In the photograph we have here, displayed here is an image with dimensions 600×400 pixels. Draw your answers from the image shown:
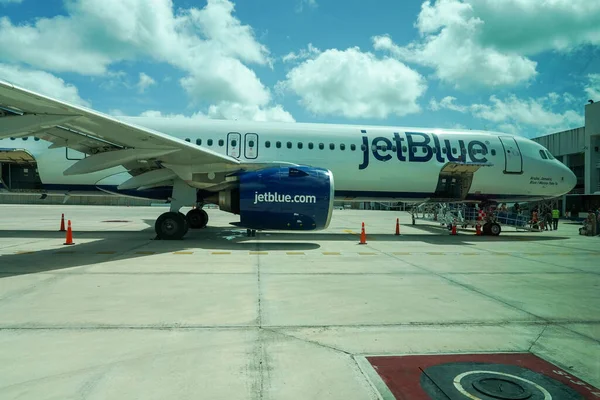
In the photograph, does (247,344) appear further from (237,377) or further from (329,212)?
(329,212)

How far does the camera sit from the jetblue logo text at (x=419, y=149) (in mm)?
13260

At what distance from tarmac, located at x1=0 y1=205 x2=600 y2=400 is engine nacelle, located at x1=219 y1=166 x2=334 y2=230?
1905mm

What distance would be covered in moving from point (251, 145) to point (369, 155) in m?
3.94

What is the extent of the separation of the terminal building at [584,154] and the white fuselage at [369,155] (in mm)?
22832

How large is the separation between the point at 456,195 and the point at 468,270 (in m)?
7.29

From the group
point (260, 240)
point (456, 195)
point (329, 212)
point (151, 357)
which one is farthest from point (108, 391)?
point (456, 195)

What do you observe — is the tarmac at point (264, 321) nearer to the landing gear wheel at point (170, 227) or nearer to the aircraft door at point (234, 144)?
the landing gear wheel at point (170, 227)

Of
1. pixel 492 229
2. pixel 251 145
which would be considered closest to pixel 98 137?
pixel 251 145

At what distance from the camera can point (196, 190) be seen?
11.4m

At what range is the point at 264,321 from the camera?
4.16 meters

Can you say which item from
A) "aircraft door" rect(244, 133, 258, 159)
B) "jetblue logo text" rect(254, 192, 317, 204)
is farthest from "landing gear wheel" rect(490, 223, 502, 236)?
"aircraft door" rect(244, 133, 258, 159)

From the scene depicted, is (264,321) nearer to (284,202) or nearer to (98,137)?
(284,202)

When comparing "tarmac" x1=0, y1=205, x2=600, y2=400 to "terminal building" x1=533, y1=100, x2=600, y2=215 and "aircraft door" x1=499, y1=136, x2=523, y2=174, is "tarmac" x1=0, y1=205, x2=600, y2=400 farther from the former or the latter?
"terminal building" x1=533, y1=100, x2=600, y2=215

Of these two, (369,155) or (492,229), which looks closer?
(369,155)
